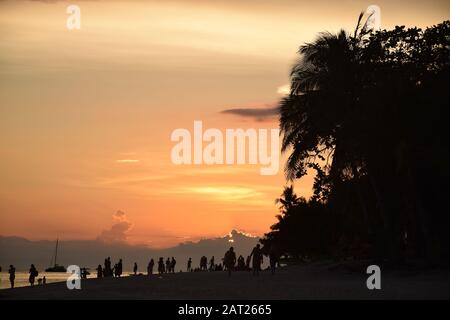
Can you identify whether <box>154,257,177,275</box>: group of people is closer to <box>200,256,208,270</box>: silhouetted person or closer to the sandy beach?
<box>200,256,208,270</box>: silhouetted person

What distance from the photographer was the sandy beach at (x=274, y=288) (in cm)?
2918

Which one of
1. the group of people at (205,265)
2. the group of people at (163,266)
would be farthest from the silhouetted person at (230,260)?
the group of people at (163,266)

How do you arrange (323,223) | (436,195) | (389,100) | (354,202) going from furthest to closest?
(323,223) < (354,202) < (436,195) < (389,100)

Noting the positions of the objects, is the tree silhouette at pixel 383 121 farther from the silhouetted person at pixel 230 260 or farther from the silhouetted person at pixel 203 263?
the silhouetted person at pixel 203 263

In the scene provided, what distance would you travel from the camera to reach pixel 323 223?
265 ft

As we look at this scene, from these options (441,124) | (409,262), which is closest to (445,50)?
(441,124)

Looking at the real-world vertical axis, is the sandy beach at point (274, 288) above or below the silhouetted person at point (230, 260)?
below

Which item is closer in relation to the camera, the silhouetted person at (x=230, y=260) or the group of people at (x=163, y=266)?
the silhouetted person at (x=230, y=260)

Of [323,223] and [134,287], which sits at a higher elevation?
[323,223]

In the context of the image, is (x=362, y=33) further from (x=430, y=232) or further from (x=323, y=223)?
(x=323, y=223)
